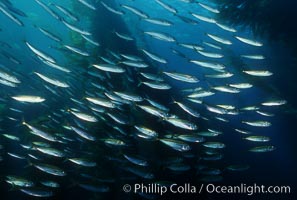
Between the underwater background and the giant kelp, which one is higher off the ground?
the giant kelp

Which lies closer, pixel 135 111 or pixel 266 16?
pixel 135 111

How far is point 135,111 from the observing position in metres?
13.4

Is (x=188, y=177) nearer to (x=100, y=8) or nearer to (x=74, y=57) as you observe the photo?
(x=74, y=57)

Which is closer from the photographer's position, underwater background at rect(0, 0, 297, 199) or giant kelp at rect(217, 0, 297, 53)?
underwater background at rect(0, 0, 297, 199)

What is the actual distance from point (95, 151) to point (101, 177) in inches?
50.6

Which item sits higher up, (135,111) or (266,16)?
(266,16)

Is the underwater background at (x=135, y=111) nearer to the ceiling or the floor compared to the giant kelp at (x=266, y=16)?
nearer to the floor

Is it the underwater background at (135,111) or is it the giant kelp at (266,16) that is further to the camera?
the giant kelp at (266,16)

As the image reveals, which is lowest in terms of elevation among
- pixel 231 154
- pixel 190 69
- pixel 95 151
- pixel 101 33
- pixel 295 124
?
pixel 95 151

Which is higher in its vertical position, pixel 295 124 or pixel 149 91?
pixel 295 124

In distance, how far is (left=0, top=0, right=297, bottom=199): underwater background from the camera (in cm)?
855

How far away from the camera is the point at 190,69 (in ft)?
145

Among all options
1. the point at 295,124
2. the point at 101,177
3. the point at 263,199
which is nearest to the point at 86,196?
the point at 101,177

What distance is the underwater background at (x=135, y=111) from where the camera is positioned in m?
8.55
